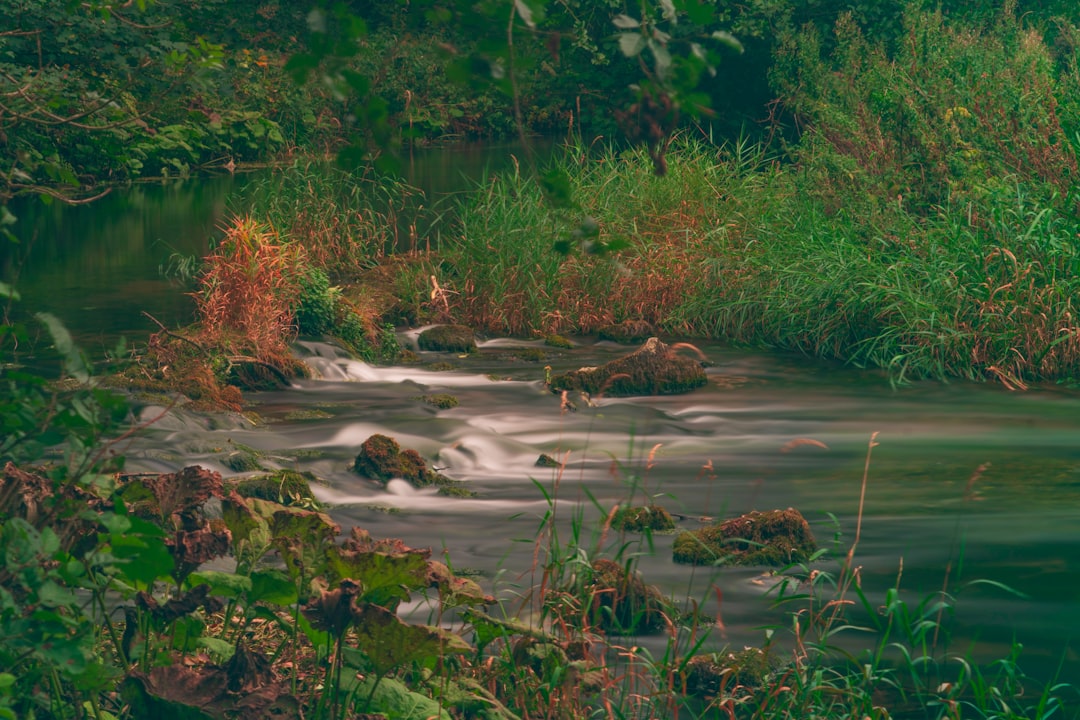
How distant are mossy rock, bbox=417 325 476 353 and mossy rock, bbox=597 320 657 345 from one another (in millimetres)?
1229

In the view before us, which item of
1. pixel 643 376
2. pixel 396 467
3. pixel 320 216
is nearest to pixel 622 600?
pixel 396 467

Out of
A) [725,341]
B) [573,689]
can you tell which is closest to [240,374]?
[725,341]

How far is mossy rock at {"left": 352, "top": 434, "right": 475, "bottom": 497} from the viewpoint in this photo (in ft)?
25.7

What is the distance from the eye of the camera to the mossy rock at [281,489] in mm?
7020

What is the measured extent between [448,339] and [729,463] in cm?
390

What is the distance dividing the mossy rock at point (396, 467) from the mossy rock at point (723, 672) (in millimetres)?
3304

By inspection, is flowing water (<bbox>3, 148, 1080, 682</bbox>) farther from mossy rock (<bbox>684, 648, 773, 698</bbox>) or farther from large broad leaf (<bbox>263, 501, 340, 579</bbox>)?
large broad leaf (<bbox>263, 501, 340, 579</bbox>)

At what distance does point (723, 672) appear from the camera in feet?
14.7

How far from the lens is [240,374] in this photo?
10.1 m

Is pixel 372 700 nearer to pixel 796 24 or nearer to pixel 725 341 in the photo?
pixel 725 341

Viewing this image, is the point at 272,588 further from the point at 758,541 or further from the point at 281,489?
the point at 281,489

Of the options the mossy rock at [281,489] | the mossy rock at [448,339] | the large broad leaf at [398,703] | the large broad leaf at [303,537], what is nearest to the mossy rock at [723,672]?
the large broad leaf at [398,703]

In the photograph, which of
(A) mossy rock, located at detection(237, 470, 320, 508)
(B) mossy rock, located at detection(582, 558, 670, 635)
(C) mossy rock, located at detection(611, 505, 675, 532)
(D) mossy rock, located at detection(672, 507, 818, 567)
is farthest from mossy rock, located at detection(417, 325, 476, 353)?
(B) mossy rock, located at detection(582, 558, 670, 635)

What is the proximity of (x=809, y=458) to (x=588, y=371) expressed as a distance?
6.87 feet
